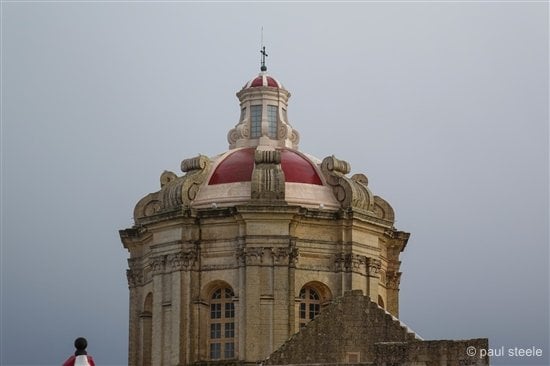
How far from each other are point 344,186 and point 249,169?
399 cm

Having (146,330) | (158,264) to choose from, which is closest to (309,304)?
(158,264)

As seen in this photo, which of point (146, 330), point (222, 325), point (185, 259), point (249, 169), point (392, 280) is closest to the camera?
point (222, 325)

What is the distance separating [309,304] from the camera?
75.3 metres

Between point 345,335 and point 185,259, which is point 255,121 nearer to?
point 185,259

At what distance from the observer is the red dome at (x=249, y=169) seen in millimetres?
76688

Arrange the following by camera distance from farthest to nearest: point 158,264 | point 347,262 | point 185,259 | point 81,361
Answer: point 158,264 < point 347,262 < point 185,259 < point 81,361

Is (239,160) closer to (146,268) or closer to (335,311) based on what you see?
(146,268)

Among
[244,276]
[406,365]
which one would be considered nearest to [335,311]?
[406,365]

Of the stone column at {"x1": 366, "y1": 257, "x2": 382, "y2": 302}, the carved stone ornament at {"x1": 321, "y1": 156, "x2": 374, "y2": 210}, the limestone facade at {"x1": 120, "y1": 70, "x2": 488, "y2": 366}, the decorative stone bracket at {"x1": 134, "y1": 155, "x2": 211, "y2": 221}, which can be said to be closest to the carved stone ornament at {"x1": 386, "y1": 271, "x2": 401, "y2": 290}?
the limestone facade at {"x1": 120, "y1": 70, "x2": 488, "y2": 366}

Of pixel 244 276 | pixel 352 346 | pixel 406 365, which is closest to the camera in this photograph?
pixel 406 365

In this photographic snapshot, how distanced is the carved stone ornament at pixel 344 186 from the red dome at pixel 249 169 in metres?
0.54

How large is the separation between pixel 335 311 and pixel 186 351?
17371 millimetres

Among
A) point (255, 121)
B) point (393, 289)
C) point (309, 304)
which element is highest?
point (255, 121)

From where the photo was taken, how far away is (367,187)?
78.4 m
